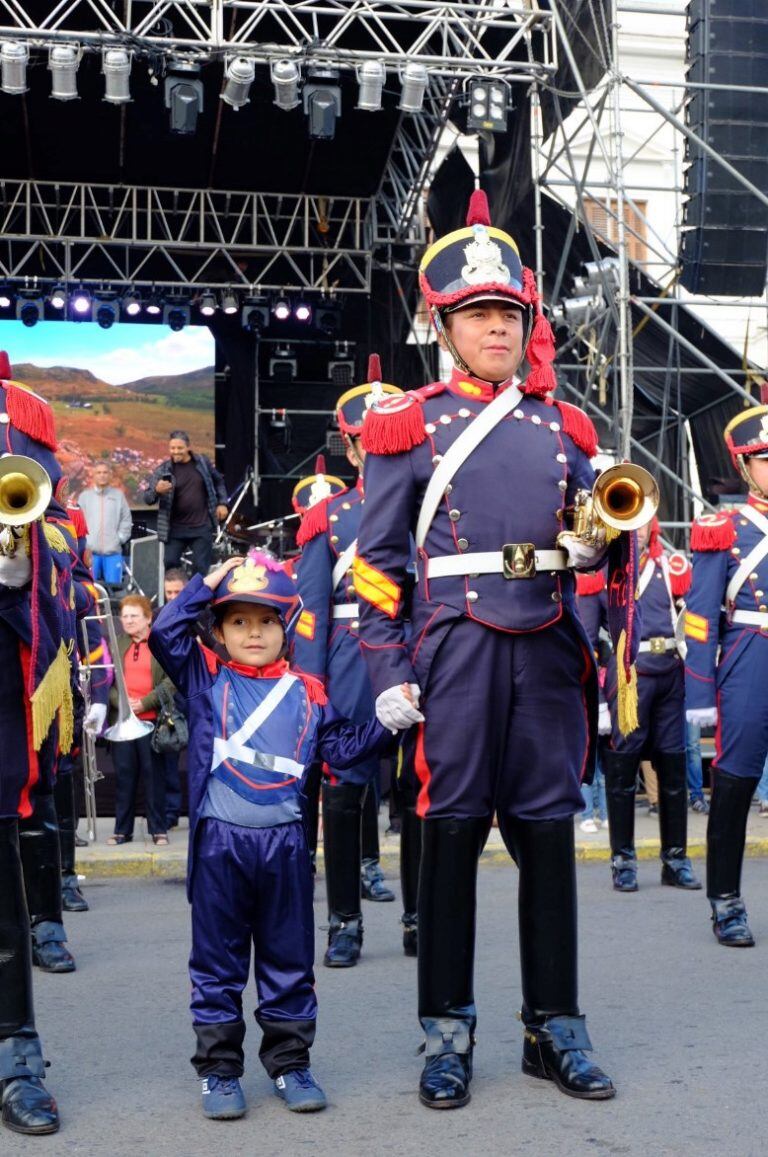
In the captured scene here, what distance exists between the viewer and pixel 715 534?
6.95 meters

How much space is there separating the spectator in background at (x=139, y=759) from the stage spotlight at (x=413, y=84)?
6672 mm

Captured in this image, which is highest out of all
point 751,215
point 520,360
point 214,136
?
point 214,136

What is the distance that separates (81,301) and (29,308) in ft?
2.15

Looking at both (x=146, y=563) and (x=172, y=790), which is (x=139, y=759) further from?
(x=146, y=563)

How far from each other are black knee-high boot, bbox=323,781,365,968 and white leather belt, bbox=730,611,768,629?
1.81 m

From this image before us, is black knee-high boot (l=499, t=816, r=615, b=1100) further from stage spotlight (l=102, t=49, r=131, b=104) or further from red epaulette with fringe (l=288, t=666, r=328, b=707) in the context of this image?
stage spotlight (l=102, t=49, r=131, b=104)

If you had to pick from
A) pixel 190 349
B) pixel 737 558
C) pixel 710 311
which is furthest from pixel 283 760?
pixel 710 311

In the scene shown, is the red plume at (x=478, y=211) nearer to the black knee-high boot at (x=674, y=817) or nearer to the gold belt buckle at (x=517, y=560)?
the gold belt buckle at (x=517, y=560)

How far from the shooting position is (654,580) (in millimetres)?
9117

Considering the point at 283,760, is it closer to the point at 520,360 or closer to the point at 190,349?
the point at 520,360

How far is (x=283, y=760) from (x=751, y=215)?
11.2 metres

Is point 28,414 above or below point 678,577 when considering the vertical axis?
above

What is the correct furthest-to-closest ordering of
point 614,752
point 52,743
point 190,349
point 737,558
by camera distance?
point 190,349 → point 614,752 → point 737,558 → point 52,743

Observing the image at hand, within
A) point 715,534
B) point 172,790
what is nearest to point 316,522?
point 715,534
